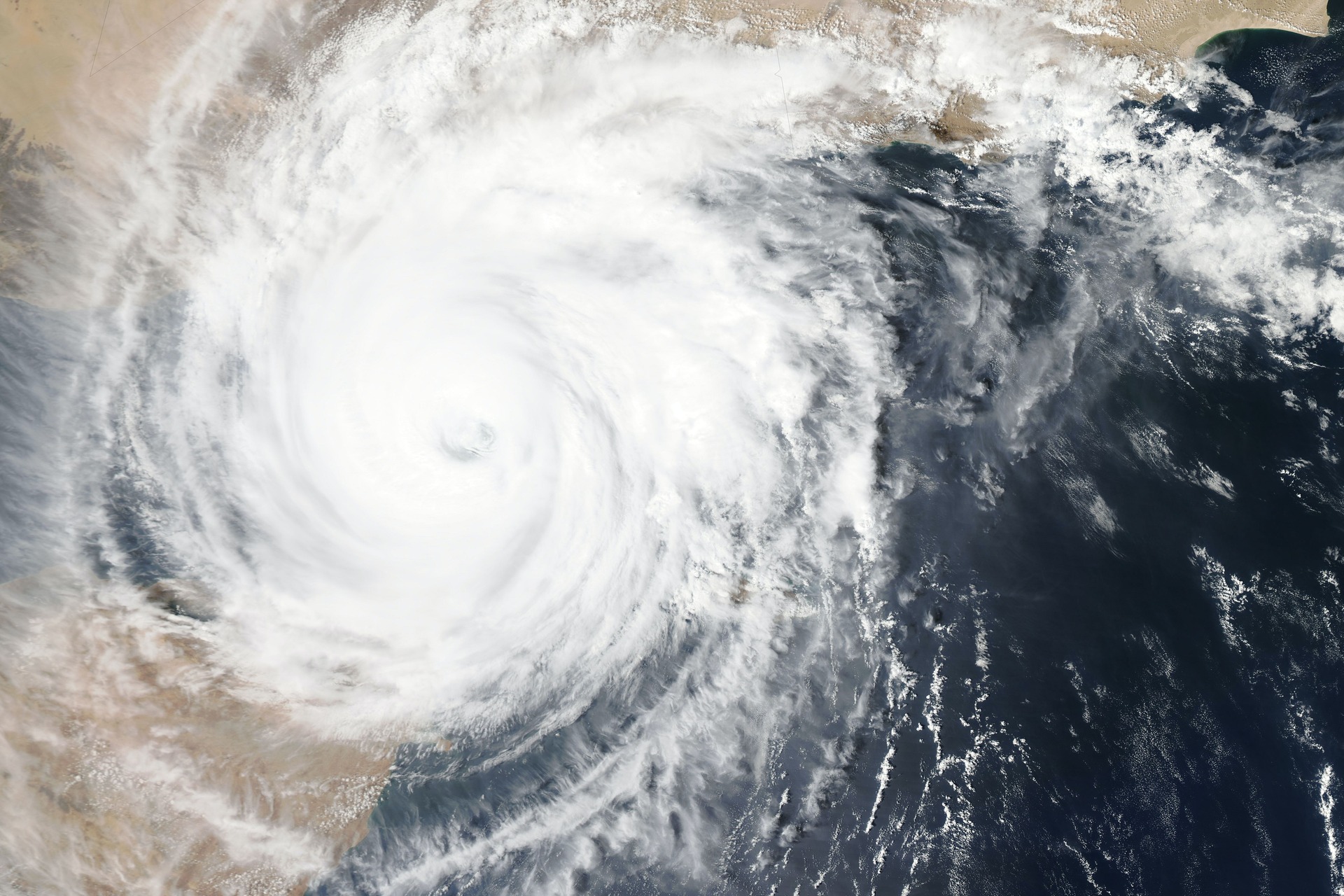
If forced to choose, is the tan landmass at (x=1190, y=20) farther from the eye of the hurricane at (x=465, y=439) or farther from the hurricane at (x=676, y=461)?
the eye of the hurricane at (x=465, y=439)

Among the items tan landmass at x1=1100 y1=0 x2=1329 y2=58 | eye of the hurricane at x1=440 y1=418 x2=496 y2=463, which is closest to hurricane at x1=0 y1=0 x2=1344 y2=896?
eye of the hurricane at x1=440 y1=418 x2=496 y2=463

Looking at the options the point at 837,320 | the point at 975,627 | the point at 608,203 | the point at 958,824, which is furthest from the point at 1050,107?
the point at 958,824

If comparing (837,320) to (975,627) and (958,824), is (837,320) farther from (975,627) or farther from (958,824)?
(958,824)

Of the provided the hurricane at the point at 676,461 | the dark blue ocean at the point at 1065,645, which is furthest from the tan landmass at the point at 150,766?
the dark blue ocean at the point at 1065,645

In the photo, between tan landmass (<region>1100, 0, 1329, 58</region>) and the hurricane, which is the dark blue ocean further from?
tan landmass (<region>1100, 0, 1329, 58</region>)

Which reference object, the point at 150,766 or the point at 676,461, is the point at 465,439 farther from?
the point at 150,766

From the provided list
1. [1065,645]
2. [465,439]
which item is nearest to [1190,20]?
[1065,645]

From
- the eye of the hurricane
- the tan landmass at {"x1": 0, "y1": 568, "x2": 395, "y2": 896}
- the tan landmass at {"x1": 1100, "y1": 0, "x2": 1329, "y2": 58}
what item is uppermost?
the tan landmass at {"x1": 1100, "y1": 0, "x2": 1329, "y2": 58}
